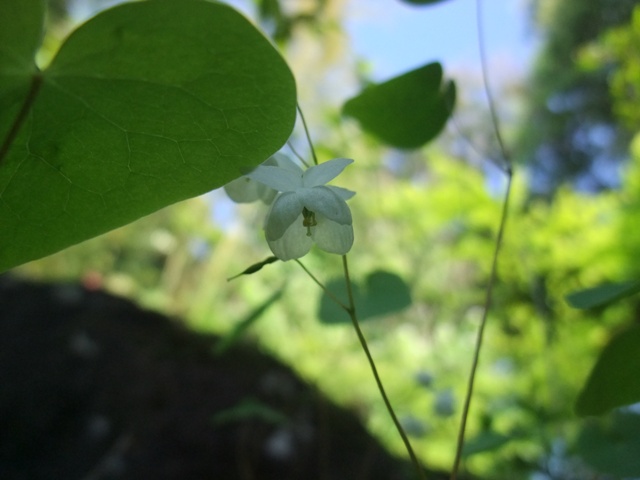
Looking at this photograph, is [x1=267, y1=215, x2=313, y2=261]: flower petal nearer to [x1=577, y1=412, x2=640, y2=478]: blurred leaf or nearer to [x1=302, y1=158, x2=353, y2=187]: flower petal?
[x1=302, y1=158, x2=353, y2=187]: flower petal

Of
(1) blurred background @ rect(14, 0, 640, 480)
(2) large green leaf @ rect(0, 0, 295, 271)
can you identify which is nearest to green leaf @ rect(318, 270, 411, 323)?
(1) blurred background @ rect(14, 0, 640, 480)

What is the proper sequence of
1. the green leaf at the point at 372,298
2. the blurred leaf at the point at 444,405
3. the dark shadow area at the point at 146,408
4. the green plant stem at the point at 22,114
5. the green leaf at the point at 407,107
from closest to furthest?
the green plant stem at the point at 22,114, the green leaf at the point at 407,107, the green leaf at the point at 372,298, the blurred leaf at the point at 444,405, the dark shadow area at the point at 146,408

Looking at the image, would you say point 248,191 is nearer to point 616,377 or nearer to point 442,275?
point 616,377

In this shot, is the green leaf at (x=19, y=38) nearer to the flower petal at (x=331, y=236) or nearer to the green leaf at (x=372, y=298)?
the flower petal at (x=331, y=236)

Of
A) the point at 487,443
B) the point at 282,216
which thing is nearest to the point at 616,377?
the point at 487,443

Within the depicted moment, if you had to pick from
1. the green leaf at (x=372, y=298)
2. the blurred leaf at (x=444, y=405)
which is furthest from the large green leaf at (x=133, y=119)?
the blurred leaf at (x=444, y=405)

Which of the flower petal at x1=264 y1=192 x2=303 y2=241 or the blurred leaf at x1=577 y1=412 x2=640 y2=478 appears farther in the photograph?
the blurred leaf at x1=577 y1=412 x2=640 y2=478

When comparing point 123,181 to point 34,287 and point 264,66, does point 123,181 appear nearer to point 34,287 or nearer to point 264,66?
point 264,66
